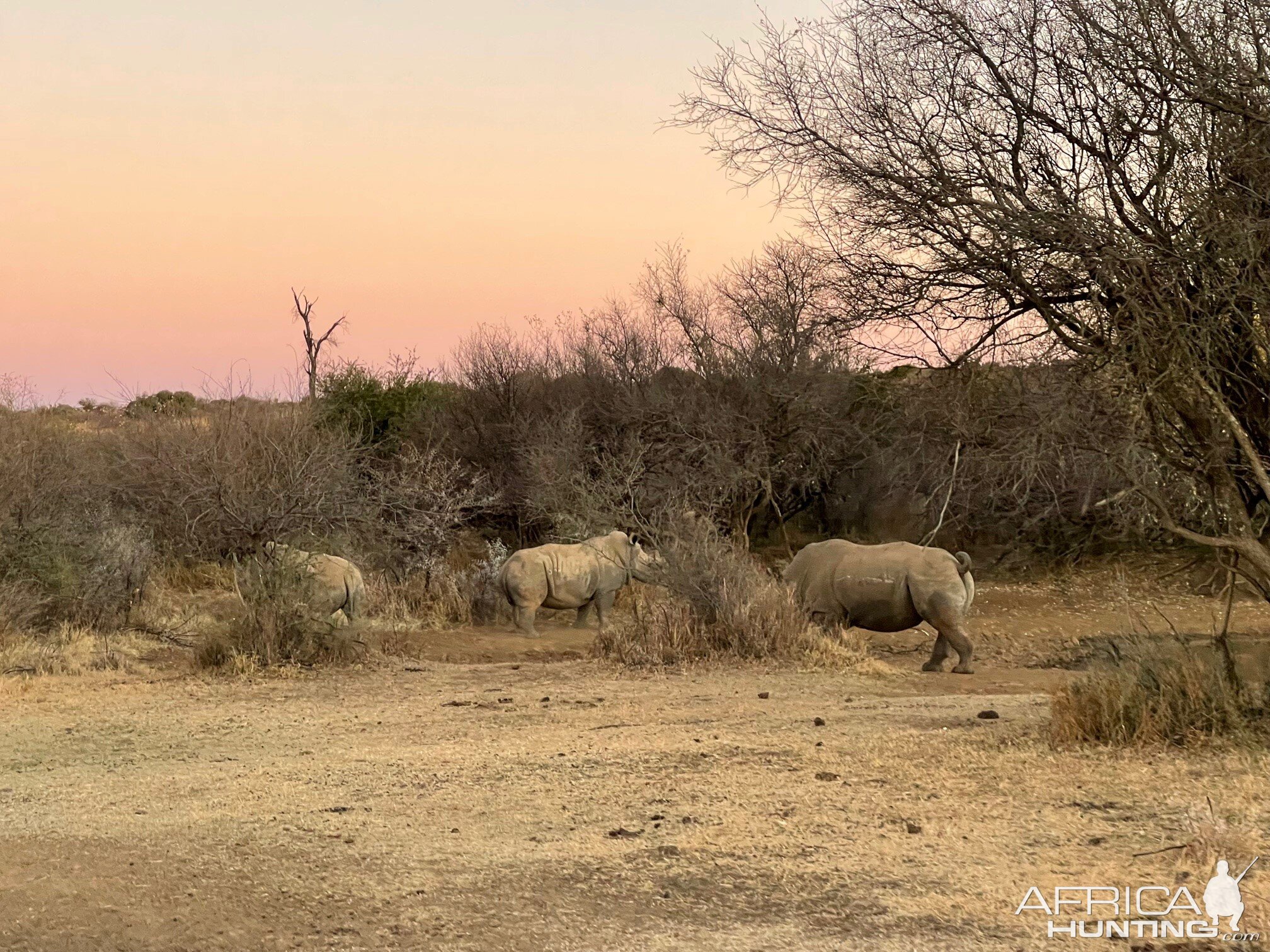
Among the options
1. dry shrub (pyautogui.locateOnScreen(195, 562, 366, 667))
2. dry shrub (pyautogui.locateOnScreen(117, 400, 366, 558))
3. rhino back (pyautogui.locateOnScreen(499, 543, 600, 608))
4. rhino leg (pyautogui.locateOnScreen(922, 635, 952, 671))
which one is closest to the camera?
dry shrub (pyautogui.locateOnScreen(195, 562, 366, 667))

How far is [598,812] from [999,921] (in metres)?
2.03

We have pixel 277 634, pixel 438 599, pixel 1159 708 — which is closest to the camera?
pixel 1159 708

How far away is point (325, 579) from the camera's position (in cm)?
1361

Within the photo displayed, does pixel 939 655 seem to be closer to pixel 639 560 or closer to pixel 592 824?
pixel 639 560

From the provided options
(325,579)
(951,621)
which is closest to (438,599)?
(325,579)

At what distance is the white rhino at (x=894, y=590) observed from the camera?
12031 millimetres

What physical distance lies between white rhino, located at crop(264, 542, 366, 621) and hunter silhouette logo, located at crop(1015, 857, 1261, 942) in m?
8.63

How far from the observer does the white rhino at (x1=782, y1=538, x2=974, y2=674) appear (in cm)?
1203

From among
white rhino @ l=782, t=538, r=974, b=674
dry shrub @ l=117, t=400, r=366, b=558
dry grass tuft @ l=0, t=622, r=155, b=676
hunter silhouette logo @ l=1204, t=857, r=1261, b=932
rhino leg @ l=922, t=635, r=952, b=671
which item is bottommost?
rhino leg @ l=922, t=635, r=952, b=671

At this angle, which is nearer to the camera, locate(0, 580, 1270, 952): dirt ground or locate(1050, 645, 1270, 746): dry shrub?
locate(0, 580, 1270, 952): dirt ground

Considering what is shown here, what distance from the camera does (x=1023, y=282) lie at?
7363 millimetres

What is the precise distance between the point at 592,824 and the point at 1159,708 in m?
2.96

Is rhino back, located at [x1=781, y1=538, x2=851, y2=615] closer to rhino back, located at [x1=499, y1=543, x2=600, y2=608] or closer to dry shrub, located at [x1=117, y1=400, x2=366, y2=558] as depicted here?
rhino back, located at [x1=499, y1=543, x2=600, y2=608]

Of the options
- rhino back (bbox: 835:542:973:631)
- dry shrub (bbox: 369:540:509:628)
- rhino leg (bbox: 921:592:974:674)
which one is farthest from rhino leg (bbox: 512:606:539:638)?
rhino leg (bbox: 921:592:974:674)
